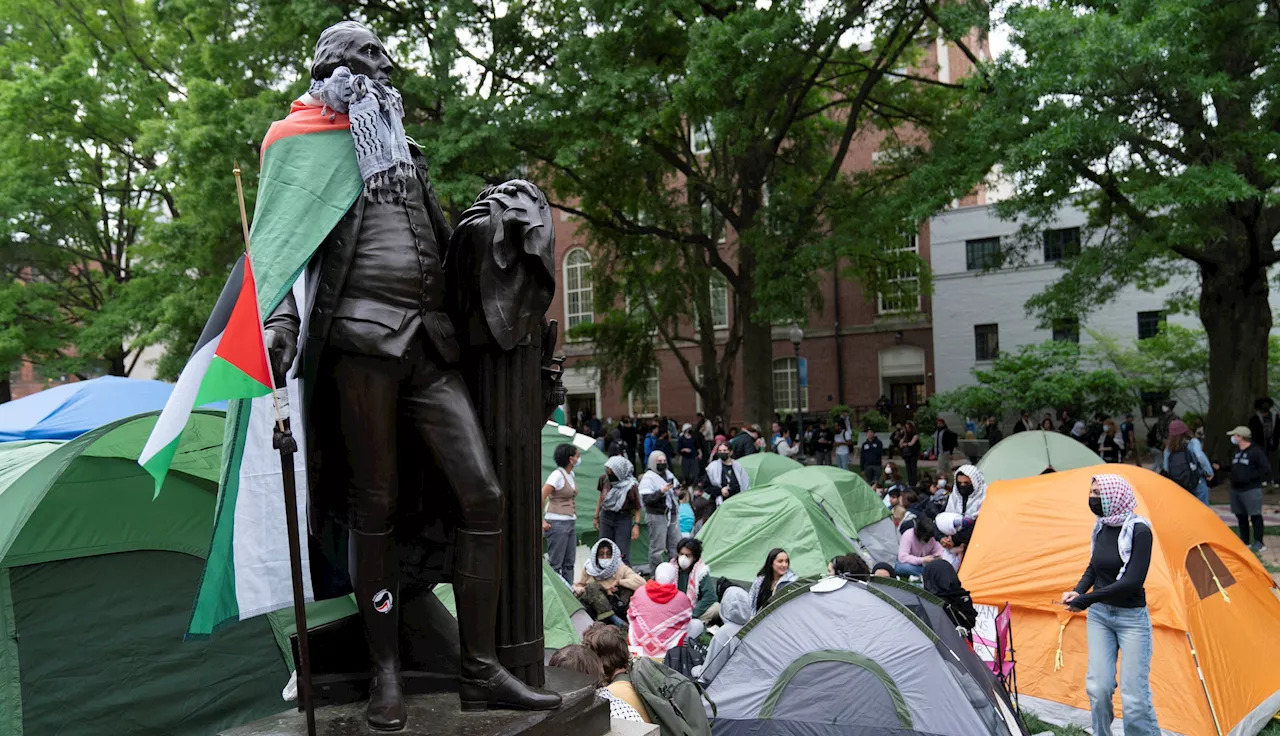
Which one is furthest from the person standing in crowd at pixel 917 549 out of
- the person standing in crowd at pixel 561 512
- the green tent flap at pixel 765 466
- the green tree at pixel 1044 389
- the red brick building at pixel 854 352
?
the red brick building at pixel 854 352

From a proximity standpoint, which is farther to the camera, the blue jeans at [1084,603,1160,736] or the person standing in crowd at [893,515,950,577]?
the person standing in crowd at [893,515,950,577]

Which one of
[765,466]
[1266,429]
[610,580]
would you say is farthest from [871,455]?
[610,580]

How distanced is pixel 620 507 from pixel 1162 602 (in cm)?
508

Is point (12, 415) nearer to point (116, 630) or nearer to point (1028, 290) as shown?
point (116, 630)

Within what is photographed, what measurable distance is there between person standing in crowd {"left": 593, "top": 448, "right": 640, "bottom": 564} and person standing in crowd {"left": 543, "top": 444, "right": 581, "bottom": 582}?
0.45 meters

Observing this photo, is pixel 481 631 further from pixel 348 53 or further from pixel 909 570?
pixel 909 570

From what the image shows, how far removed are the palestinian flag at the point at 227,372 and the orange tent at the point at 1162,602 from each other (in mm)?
6007

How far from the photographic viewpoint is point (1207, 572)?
24.0 feet

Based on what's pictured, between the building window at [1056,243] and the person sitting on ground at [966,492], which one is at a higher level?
the building window at [1056,243]

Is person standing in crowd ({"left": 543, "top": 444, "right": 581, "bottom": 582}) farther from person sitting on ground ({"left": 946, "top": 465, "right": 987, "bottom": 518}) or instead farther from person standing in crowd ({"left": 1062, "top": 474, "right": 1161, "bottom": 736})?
person standing in crowd ({"left": 1062, "top": 474, "right": 1161, "bottom": 736})

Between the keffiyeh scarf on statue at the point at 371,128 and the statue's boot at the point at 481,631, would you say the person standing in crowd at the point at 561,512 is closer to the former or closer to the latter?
the statue's boot at the point at 481,631

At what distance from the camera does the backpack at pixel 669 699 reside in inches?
174

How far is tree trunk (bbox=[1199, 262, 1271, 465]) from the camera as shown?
1759cm

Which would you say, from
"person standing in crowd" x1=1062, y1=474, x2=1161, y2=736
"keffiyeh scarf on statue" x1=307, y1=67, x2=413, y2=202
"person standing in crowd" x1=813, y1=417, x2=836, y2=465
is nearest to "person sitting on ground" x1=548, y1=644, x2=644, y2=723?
"keffiyeh scarf on statue" x1=307, y1=67, x2=413, y2=202
